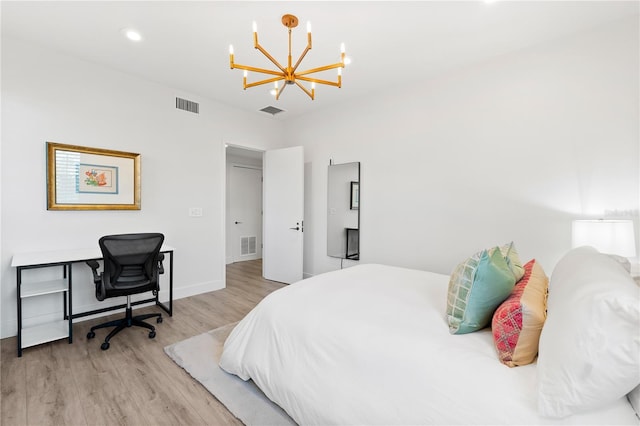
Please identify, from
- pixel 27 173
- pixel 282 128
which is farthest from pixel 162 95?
pixel 282 128

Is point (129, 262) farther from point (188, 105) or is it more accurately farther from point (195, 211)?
point (188, 105)

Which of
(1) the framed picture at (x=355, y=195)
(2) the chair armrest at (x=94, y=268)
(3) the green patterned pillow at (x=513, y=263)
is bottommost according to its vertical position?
(2) the chair armrest at (x=94, y=268)

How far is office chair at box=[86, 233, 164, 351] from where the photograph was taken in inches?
98.3

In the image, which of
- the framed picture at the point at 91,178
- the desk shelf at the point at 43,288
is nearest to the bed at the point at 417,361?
the desk shelf at the point at 43,288

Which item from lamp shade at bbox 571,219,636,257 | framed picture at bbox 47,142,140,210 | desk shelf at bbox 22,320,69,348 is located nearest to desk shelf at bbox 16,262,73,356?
desk shelf at bbox 22,320,69,348

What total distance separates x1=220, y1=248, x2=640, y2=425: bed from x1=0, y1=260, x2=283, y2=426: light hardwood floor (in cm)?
33

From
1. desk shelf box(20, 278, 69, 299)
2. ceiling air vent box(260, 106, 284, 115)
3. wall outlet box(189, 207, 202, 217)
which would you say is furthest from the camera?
ceiling air vent box(260, 106, 284, 115)

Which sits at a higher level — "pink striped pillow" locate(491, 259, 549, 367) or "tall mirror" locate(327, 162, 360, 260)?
"tall mirror" locate(327, 162, 360, 260)

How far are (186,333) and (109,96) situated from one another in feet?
8.81

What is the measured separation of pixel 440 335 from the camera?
4.44 ft

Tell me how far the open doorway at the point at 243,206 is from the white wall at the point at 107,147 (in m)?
2.01

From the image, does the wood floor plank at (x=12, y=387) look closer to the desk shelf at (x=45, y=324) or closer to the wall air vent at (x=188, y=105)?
the desk shelf at (x=45, y=324)

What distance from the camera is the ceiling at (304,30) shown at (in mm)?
2238

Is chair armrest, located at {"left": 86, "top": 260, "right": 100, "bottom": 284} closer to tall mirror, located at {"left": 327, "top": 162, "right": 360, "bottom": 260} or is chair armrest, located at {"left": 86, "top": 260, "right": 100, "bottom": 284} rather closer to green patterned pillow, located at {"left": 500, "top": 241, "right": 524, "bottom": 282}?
tall mirror, located at {"left": 327, "top": 162, "right": 360, "bottom": 260}
